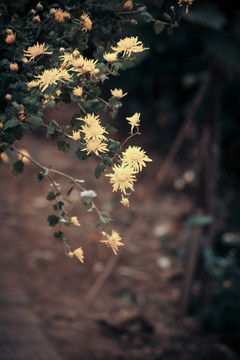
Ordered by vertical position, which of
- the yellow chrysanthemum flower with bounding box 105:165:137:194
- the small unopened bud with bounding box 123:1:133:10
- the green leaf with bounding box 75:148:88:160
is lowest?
the yellow chrysanthemum flower with bounding box 105:165:137:194

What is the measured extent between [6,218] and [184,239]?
1906mm

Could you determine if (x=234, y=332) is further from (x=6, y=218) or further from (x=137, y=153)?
(x=6, y=218)

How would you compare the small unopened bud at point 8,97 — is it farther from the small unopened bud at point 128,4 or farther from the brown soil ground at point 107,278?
the brown soil ground at point 107,278

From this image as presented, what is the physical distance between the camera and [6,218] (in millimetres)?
4262

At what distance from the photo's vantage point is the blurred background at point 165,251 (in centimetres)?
280

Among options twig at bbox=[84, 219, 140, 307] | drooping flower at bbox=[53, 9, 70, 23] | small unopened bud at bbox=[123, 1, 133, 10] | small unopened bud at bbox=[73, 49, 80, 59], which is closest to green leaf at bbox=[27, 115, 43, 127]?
small unopened bud at bbox=[73, 49, 80, 59]

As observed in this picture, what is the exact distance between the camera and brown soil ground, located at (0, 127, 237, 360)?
9.24ft

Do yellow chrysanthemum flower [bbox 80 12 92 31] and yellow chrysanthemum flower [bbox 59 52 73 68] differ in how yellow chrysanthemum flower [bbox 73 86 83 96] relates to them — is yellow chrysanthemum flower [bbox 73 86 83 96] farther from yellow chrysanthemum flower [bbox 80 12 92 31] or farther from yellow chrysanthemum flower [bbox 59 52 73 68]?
yellow chrysanthemum flower [bbox 80 12 92 31]

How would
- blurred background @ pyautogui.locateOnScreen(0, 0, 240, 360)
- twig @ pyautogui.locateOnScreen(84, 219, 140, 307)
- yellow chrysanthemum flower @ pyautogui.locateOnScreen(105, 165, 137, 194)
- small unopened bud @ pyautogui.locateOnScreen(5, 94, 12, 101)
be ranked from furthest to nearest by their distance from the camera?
1. twig @ pyautogui.locateOnScreen(84, 219, 140, 307)
2. blurred background @ pyautogui.locateOnScreen(0, 0, 240, 360)
3. small unopened bud @ pyautogui.locateOnScreen(5, 94, 12, 101)
4. yellow chrysanthemum flower @ pyautogui.locateOnScreen(105, 165, 137, 194)

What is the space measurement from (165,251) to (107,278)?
737mm

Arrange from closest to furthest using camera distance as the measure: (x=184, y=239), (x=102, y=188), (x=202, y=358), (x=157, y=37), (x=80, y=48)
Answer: (x=80, y=48), (x=202, y=358), (x=157, y=37), (x=184, y=239), (x=102, y=188)

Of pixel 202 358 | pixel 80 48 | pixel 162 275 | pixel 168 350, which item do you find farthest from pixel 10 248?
pixel 80 48

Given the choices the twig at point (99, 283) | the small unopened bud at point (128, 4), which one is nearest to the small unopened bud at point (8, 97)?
the small unopened bud at point (128, 4)

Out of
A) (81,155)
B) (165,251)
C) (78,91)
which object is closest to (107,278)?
(165,251)
